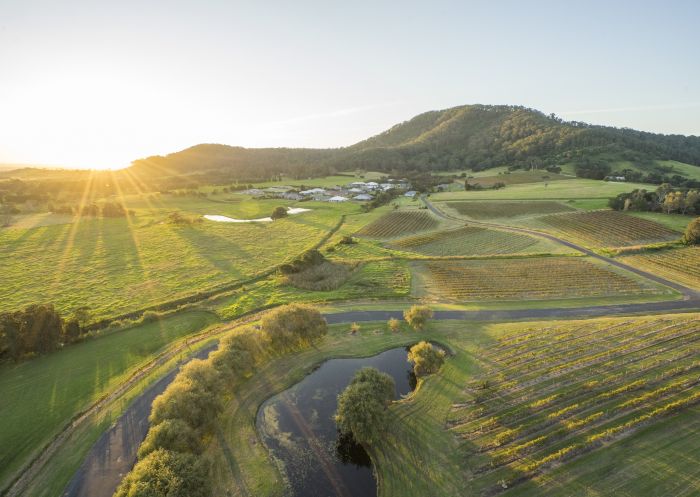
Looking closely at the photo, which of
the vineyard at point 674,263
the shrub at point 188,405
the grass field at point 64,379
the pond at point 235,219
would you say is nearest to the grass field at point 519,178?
the pond at point 235,219

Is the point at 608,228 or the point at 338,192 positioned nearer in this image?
the point at 608,228

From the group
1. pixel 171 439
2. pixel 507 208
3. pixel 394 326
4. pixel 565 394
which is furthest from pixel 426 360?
pixel 507 208

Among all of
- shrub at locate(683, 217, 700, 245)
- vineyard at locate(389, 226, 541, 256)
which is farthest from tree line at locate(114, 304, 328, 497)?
shrub at locate(683, 217, 700, 245)

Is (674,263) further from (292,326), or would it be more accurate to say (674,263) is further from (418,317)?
(292,326)

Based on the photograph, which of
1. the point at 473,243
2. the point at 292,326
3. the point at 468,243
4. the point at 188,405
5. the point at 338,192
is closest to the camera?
the point at 188,405

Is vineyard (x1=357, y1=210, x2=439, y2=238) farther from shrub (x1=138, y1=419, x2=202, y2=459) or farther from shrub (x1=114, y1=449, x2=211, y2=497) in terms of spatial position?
shrub (x1=114, y1=449, x2=211, y2=497)

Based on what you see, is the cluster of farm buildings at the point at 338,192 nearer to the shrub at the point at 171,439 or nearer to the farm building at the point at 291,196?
the farm building at the point at 291,196
